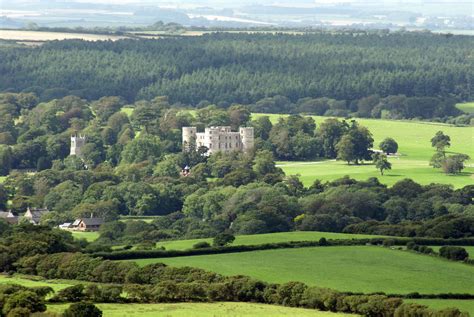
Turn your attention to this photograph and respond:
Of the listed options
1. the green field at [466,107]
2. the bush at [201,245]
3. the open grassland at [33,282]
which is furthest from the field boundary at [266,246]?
the green field at [466,107]

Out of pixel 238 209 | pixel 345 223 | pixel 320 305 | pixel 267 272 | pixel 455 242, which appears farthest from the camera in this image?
pixel 238 209

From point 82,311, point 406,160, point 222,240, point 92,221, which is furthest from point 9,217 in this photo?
point 82,311

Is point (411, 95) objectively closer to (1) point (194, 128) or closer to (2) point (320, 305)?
(1) point (194, 128)

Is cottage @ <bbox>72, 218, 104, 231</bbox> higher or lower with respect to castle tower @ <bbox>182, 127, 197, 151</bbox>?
higher

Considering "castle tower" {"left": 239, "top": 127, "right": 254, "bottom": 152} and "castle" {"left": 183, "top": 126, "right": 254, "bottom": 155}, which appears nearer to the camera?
Result: "castle" {"left": 183, "top": 126, "right": 254, "bottom": 155}

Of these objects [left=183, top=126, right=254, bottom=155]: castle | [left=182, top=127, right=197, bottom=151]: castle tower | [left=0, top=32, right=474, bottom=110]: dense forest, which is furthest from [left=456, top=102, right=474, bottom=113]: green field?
[left=182, top=127, right=197, bottom=151]: castle tower

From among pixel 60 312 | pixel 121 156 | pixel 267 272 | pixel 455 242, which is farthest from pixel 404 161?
pixel 60 312

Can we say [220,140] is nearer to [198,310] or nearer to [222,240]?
[222,240]

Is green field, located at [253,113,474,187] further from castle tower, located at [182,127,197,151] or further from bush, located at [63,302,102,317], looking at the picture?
bush, located at [63,302,102,317]
